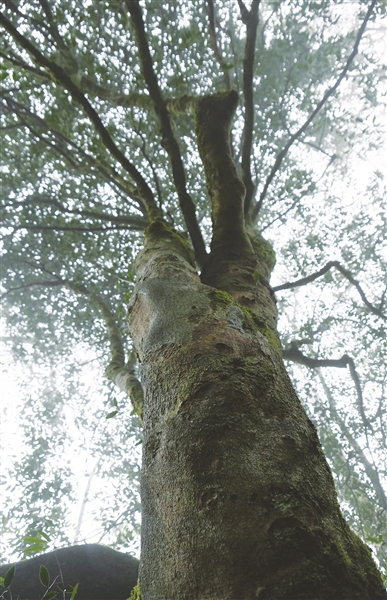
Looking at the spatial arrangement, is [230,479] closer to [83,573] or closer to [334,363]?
[83,573]

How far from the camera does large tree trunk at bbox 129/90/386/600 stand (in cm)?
76

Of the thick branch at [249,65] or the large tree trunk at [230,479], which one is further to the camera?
the thick branch at [249,65]

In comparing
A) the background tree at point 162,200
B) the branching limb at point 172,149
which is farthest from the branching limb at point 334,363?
the branching limb at point 172,149

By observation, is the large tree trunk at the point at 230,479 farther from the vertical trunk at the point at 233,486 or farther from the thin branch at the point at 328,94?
the thin branch at the point at 328,94

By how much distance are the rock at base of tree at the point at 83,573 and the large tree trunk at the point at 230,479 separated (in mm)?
3702

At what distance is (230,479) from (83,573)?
424 centimetres

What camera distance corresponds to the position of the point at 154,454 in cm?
115

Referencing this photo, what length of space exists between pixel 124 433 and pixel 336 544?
9.47 meters

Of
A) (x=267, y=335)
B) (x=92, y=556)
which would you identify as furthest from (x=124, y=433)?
(x=267, y=335)

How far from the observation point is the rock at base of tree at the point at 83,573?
3893mm

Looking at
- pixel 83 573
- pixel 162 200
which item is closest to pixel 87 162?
pixel 162 200

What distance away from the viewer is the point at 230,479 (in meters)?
0.92

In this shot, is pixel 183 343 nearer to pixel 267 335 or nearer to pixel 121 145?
pixel 267 335

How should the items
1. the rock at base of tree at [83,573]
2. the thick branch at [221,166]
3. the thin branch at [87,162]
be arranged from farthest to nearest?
the thin branch at [87,162] < the rock at base of tree at [83,573] < the thick branch at [221,166]
